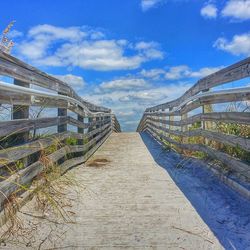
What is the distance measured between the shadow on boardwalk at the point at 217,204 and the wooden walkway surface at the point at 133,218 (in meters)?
0.10

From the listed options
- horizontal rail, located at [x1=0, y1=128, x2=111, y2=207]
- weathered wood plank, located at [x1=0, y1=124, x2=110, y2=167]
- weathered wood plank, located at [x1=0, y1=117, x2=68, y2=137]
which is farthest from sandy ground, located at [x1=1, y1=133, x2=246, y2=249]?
weathered wood plank, located at [x1=0, y1=117, x2=68, y2=137]

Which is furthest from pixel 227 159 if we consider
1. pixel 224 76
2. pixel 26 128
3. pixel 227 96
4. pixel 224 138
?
pixel 26 128

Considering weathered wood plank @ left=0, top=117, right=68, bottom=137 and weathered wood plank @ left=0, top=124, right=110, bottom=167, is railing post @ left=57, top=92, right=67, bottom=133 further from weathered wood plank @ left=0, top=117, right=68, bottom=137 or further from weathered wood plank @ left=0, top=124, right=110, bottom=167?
weathered wood plank @ left=0, top=117, right=68, bottom=137

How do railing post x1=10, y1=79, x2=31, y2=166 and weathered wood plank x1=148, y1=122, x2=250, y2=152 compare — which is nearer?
railing post x1=10, y1=79, x2=31, y2=166

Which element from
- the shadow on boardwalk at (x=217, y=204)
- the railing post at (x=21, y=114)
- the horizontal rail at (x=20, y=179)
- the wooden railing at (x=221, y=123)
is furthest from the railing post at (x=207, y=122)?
the railing post at (x=21, y=114)

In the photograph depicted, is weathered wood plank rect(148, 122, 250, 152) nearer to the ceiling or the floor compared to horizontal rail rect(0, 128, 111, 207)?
nearer to the ceiling

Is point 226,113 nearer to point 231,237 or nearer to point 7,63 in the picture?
point 231,237

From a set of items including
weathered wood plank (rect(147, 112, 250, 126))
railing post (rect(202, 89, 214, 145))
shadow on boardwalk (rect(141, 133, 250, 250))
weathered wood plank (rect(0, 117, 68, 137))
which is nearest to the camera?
shadow on boardwalk (rect(141, 133, 250, 250))

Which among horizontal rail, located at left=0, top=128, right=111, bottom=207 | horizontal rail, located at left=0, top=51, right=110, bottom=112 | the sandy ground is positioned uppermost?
horizontal rail, located at left=0, top=51, right=110, bottom=112

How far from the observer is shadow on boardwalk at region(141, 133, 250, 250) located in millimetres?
3298

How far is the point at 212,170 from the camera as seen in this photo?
562 centimetres

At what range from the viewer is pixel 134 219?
3697mm

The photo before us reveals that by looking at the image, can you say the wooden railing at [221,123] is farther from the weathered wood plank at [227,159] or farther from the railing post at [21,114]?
the railing post at [21,114]

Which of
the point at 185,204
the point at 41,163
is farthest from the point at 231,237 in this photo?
the point at 41,163
